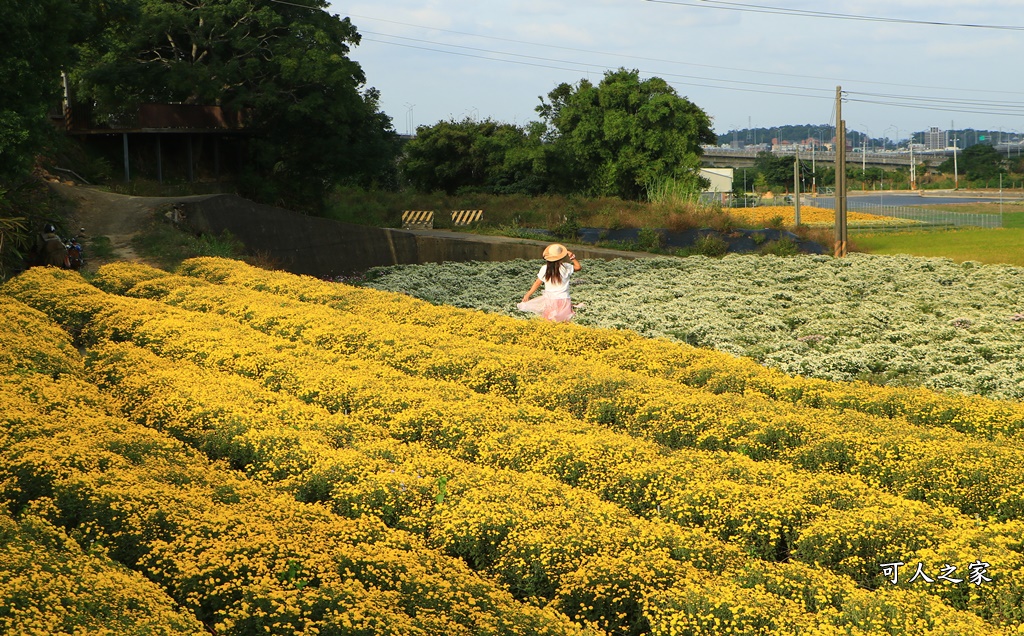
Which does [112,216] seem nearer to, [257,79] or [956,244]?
[257,79]

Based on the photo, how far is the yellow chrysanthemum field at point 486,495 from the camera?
6391 mm

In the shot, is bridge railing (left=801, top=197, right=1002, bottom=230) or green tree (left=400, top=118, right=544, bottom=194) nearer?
bridge railing (left=801, top=197, right=1002, bottom=230)

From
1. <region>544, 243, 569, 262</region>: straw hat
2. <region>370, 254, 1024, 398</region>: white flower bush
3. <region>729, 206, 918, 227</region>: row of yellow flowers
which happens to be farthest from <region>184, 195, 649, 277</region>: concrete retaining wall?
<region>729, 206, 918, 227</region>: row of yellow flowers

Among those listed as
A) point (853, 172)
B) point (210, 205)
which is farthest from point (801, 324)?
point (853, 172)

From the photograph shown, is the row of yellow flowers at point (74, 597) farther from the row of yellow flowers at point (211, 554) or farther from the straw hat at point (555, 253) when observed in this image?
the straw hat at point (555, 253)

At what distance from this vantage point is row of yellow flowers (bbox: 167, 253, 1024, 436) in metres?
11.1

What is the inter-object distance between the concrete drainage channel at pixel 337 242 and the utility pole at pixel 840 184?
2.46 metres

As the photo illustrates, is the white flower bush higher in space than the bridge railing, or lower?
lower

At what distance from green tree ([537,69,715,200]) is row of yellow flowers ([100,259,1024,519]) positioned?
125 feet

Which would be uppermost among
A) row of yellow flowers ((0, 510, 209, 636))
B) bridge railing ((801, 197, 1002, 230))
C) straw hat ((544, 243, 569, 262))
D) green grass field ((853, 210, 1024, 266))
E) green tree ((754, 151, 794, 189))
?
green tree ((754, 151, 794, 189))

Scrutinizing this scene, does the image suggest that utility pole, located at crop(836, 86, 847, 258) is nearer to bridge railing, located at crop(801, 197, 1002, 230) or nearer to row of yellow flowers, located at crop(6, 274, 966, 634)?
bridge railing, located at crop(801, 197, 1002, 230)

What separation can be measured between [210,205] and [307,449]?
16629 millimetres

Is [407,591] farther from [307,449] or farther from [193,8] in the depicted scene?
[193,8]

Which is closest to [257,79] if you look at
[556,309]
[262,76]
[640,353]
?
[262,76]
